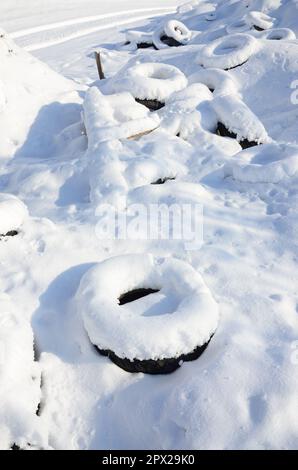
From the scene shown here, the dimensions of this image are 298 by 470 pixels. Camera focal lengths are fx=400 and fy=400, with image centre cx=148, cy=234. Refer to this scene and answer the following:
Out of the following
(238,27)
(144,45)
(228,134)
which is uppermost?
(238,27)

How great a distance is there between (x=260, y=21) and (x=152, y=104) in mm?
8585

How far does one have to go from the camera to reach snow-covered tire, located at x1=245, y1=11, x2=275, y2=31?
43.5 ft

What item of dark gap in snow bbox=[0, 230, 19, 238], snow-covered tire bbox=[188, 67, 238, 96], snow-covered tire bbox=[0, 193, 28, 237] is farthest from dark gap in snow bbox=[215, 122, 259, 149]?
dark gap in snow bbox=[0, 230, 19, 238]

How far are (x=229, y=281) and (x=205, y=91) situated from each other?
15.9 ft

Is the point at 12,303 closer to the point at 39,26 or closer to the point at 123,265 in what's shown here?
the point at 123,265

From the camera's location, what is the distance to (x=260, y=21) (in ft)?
43.7

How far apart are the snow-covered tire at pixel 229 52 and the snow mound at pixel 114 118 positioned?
123 inches

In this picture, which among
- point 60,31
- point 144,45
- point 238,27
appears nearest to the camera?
point 238,27

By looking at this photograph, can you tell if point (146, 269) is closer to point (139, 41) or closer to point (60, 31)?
point (139, 41)

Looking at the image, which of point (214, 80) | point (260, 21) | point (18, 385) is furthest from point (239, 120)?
point (260, 21)

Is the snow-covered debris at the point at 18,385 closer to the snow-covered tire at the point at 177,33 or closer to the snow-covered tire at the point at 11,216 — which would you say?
the snow-covered tire at the point at 11,216

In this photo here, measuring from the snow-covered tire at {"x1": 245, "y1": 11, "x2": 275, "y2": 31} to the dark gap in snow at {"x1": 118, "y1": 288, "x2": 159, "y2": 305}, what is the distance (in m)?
12.7

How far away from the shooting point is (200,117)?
21.5 feet

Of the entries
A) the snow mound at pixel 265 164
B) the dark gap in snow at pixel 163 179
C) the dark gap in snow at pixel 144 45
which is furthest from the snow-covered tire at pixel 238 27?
the dark gap in snow at pixel 163 179
